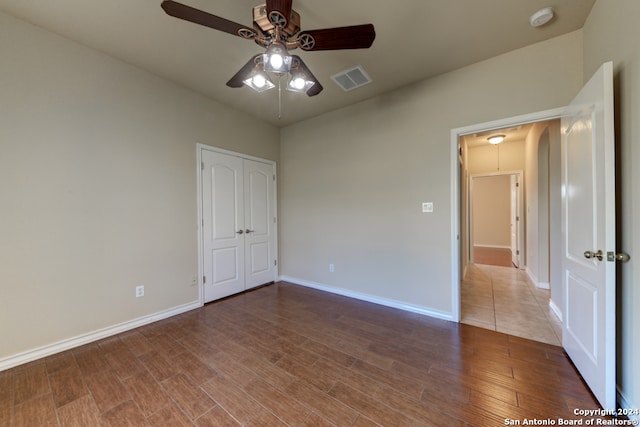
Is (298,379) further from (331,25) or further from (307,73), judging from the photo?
(331,25)

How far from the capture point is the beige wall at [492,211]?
7844 mm

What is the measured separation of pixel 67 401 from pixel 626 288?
143 inches

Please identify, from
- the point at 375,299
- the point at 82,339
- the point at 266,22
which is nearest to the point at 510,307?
the point at 375,299

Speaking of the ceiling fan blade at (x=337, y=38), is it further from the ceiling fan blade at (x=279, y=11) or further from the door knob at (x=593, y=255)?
the door knob at (x=593, y=255)

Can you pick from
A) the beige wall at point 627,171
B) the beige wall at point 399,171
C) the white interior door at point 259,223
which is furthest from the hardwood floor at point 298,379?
the white interior door at point 259,223

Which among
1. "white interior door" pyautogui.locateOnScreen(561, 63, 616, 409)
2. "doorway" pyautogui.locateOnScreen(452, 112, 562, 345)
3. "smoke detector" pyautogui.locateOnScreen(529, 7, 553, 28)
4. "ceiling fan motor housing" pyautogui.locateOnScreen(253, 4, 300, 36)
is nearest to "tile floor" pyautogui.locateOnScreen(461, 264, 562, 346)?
"doorway" pyautogui.locateOnScreen(452, 112, 562, 345)

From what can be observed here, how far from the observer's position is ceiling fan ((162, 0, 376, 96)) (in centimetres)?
132

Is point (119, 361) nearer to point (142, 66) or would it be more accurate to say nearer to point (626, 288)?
point (142, 66)

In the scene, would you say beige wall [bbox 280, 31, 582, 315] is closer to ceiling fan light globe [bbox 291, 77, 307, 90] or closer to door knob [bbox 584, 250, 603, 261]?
door knob [bbox 584, 250, 603, 261]

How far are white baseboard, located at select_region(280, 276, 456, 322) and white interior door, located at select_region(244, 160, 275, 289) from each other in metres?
0.54

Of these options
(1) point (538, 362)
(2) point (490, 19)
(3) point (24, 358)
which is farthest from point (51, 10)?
(1) point (538, 362)

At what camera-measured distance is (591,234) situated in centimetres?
156

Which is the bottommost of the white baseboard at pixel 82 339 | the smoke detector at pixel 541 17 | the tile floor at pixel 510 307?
the tile floor at pixel 510 307

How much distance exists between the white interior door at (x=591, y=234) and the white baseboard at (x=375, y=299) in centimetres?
105
